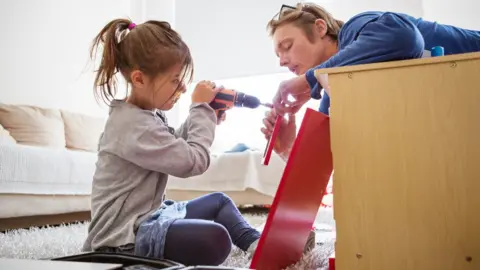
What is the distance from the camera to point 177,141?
3.11 ft

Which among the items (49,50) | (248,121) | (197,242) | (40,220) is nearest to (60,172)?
(40,220)

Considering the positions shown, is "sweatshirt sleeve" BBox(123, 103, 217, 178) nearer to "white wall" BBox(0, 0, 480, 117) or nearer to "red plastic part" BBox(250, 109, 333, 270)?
"red plastic part" BBox(250, 109, 333, 270)

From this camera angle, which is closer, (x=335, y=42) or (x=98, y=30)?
(x=335, y=42)

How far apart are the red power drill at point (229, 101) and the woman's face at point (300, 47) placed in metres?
0.26

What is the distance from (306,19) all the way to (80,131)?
6.73 ft

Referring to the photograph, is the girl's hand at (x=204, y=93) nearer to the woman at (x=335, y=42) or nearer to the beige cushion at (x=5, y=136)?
the woman at (x=335, y=42)

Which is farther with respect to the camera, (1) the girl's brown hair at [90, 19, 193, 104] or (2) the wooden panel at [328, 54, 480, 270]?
(1) the girl's brown hair at [90, 19, 193, 104]

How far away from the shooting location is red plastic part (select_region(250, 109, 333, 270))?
0.85 metres

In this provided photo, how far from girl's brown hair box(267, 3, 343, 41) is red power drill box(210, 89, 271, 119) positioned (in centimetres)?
32

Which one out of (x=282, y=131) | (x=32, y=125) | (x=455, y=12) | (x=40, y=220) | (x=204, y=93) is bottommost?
(x=40, y=220)

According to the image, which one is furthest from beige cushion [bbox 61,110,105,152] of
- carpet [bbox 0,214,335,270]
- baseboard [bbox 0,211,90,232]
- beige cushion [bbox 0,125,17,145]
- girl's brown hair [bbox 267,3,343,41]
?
girl's brown hair [bbox 267,3,343,41]

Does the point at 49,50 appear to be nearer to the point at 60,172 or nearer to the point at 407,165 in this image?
Result: the point at 60,172

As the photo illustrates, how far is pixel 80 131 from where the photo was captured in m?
2.90

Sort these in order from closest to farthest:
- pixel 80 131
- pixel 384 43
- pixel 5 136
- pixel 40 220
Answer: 1. pixel 384 43
2. pixel 40 220
3. pixel 5 136
4. pixel 80 131
